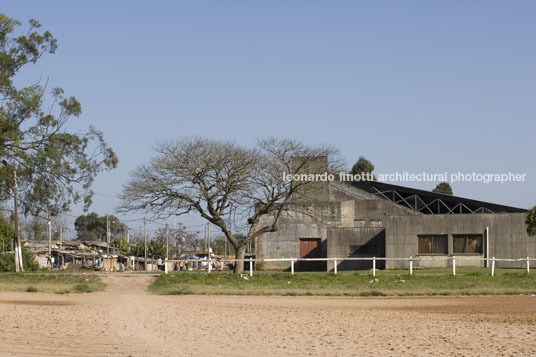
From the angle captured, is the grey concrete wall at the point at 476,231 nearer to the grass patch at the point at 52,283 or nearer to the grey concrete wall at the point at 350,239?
the grey concrete wall at the point at 350,239

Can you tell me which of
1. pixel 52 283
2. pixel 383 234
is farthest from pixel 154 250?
pixel 52 283

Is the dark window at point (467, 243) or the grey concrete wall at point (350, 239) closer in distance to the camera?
the dark window at point (467, 243)

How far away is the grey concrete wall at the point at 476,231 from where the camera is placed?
44.0 metres

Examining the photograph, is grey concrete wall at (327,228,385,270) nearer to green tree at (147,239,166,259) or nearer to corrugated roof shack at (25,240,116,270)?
corrugated roof shack at (25,240,116,270)

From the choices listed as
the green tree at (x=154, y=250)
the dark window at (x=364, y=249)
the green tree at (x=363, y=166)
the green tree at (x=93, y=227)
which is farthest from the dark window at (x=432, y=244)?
the green tree at (x=93, y=227)

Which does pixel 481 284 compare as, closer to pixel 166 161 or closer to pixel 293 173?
pixel 293 173

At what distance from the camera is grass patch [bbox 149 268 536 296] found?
1160 inches

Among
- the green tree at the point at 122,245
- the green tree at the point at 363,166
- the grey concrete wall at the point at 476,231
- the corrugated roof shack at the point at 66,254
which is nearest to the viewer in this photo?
the grey concrete wall at the point at 476,231

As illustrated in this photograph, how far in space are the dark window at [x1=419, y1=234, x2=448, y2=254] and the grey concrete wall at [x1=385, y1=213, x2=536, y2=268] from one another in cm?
36

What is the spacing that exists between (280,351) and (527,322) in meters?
7.83

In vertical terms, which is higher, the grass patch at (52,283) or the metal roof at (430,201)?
the metal roof at (430,201)

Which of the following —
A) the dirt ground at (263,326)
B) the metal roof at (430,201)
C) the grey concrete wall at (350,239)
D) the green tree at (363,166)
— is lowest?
the dirt ground at (263,326)

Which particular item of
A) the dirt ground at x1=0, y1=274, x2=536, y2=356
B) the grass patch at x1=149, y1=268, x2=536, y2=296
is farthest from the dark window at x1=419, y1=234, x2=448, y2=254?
the dirt ground at x1=0, y1=274, x2=536, y2=356

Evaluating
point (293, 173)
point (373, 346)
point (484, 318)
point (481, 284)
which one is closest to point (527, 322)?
point (484, 318)
